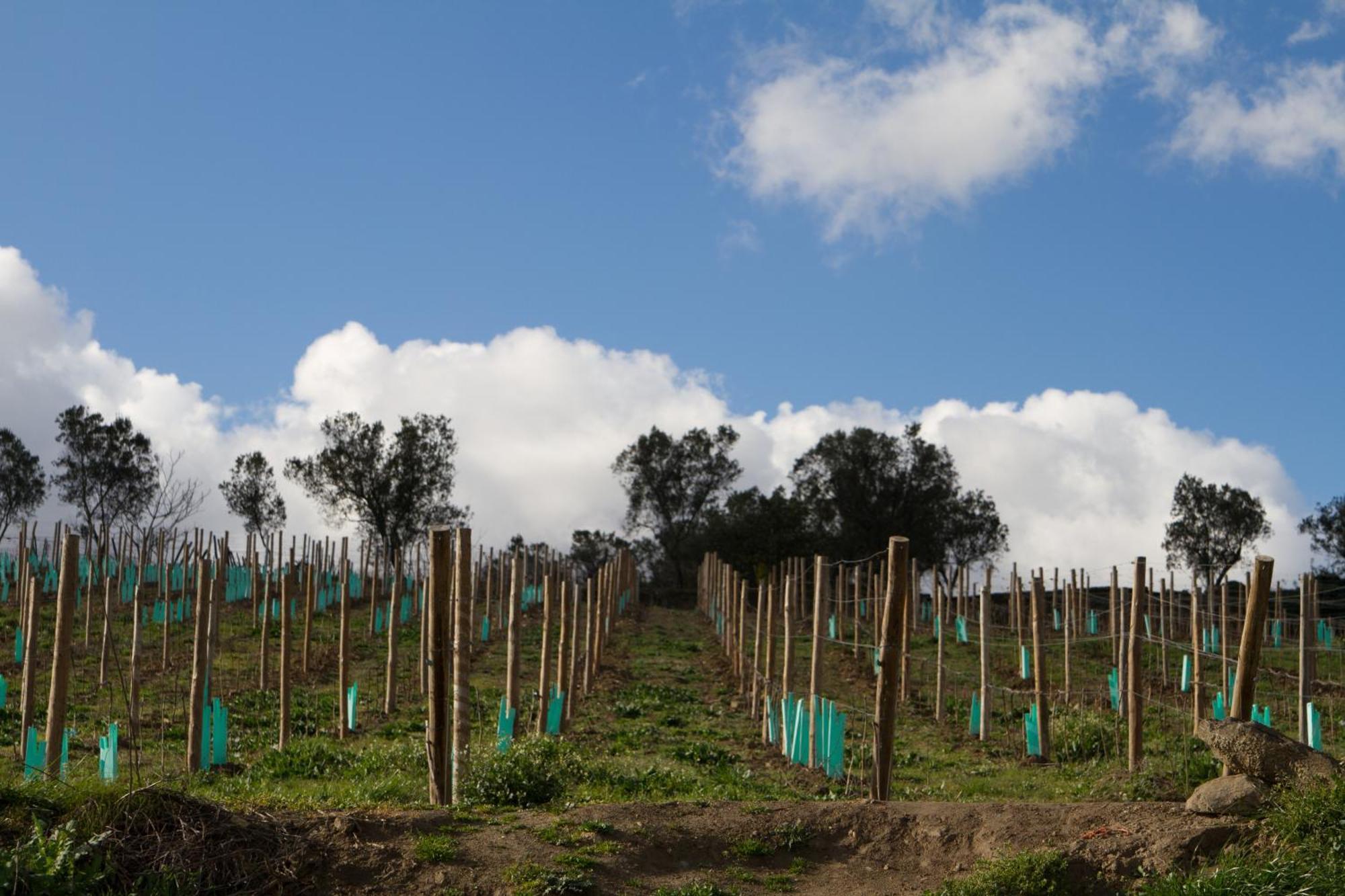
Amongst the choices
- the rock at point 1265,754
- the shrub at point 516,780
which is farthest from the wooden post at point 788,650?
the rock at point 1265,754

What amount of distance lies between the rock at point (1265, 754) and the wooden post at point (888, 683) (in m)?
2.55

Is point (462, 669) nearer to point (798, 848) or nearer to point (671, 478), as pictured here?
point (798, 848)

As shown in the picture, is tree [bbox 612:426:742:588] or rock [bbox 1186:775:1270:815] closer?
rock [bbox 1186:775:1270:815]

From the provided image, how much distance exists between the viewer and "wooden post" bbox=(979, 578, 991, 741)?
17312 mm

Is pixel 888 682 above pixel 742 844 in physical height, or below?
above

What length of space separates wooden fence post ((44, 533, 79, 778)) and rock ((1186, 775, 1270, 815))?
9.72m

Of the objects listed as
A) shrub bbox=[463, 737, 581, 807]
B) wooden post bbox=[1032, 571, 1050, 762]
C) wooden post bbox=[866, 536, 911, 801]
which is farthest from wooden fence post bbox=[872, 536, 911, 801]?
wooden post bbox=[1032, 571, 1050, 762]

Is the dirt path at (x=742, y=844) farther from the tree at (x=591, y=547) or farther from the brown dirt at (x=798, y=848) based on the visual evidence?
the tree at (x=591, y=547)

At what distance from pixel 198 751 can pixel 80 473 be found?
41887 mm

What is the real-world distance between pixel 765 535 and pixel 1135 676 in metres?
35.2

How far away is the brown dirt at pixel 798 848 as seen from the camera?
28.3ft

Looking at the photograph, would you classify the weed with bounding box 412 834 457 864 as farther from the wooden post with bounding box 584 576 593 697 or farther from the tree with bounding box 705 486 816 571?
the tree with bounding box 705 486 816 571

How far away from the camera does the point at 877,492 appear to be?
175ft

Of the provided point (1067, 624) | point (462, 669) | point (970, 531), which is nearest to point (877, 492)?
point (970, 531)
